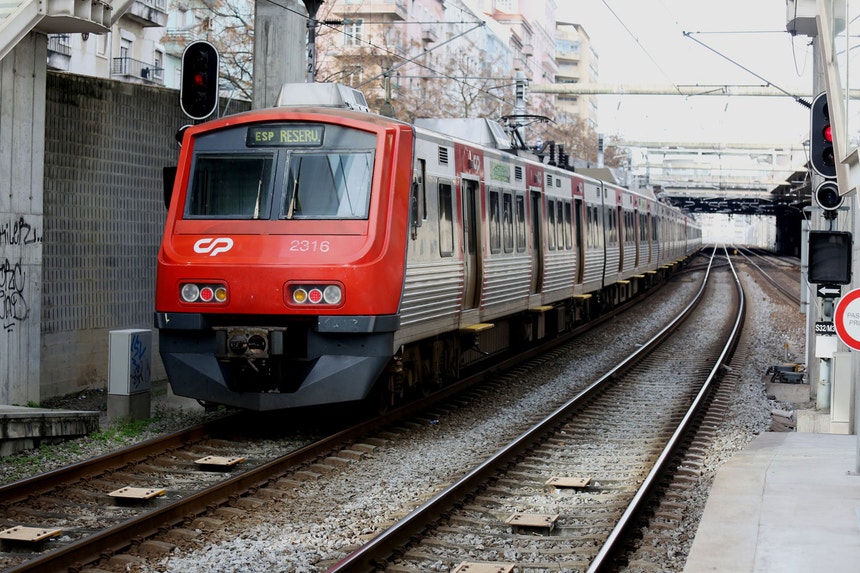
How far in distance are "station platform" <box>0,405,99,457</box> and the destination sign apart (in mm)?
2813

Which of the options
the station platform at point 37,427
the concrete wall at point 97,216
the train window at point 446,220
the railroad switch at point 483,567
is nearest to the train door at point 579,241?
the concrete wall at point 97,216

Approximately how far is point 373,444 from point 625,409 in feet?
12.4

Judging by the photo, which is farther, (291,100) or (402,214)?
(291,100)

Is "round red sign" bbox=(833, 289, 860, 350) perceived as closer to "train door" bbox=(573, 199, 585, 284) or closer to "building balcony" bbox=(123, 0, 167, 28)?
"train door" bbox=(573, 199, 585, 284)

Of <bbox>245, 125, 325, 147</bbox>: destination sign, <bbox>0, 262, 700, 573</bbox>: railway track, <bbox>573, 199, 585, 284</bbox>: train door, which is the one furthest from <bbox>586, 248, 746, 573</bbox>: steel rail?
<bbox>573, 199, 585, 284</bbox>: train door

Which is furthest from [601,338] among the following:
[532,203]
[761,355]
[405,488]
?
[405,488]

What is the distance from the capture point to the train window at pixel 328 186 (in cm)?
1050

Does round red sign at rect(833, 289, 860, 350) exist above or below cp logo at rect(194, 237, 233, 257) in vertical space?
below

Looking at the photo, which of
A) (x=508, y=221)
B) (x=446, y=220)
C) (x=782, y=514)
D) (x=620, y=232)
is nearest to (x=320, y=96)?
(x=446, y=220)

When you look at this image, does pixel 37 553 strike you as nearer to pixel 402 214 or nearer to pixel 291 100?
pixel 402 214

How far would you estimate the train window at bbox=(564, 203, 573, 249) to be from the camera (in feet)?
65.9

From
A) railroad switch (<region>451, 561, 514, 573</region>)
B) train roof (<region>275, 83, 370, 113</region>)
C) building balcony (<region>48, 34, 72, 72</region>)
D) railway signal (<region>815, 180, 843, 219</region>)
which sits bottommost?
railroad switch (<region>451, 561, 514, 573</region>)

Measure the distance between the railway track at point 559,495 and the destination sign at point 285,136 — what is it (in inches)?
125

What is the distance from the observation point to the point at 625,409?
1337cm
